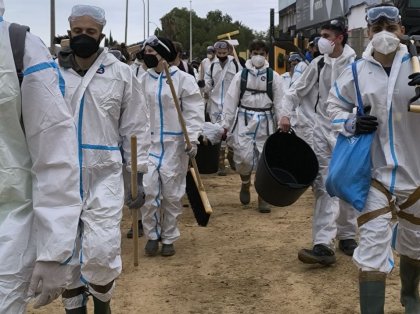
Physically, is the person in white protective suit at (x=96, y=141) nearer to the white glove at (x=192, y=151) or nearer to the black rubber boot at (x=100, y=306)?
the black rubber boot at (x=100, y=306)

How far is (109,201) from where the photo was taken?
4316mm

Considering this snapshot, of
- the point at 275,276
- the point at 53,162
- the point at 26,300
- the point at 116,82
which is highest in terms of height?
the point at 116,82

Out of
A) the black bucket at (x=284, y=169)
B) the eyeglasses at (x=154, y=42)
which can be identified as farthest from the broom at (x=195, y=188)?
the black bucket at (x=284, y=169)

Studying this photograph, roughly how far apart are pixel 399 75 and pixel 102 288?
2.30 m

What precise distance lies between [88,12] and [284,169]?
2.93 meters

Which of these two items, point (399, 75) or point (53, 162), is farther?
point (399, 75)

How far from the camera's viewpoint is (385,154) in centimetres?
430

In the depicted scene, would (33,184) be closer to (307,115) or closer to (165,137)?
(165,137)

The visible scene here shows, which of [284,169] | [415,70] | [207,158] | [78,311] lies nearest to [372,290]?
[415,70]

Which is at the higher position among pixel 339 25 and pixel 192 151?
pixel 339 25

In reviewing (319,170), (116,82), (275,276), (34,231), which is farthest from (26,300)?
(319,170)

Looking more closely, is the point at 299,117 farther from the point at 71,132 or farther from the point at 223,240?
the point at 71,132

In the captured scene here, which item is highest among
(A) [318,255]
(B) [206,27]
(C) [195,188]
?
(B) [206,27]

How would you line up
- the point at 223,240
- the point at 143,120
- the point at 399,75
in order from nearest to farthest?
the point at 399,75 → the point at 143,120 → the point at 223,240
